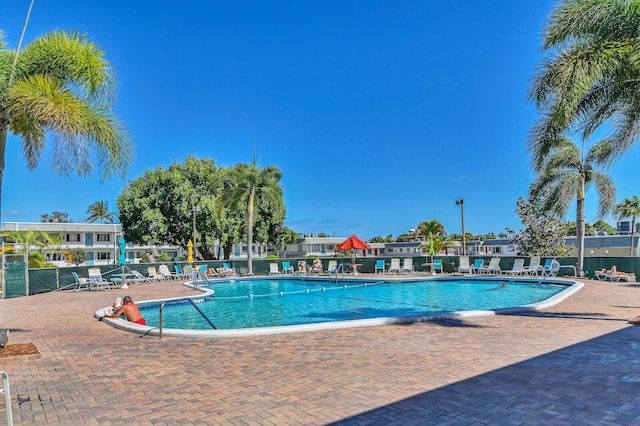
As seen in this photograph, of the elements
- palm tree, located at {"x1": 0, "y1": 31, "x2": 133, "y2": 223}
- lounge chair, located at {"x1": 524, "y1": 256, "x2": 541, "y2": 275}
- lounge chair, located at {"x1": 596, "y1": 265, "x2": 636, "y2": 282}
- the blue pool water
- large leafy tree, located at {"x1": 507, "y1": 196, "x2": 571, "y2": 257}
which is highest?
palm tree, located at {"x1": 0, "y1": 31, "x2": 133, "y2": 223}

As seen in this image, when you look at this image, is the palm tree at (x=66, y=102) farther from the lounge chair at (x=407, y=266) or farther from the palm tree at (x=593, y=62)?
the lounge chair at (x=407, y=266)

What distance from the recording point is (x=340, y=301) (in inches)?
661

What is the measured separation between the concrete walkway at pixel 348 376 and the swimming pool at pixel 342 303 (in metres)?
1.32

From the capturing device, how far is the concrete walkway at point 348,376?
4.50 metres

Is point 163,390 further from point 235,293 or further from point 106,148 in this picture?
point 235,293

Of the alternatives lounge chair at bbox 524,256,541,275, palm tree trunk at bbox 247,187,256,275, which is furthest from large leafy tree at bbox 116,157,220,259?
lounge chair at bbox 524,256,541,275

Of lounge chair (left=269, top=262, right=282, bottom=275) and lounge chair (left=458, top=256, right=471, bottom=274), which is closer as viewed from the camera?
lounge chair (left=458, top=256, right=471, bottom=274)

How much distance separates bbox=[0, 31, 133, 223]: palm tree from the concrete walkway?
3326 mm

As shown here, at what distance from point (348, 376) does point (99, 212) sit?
92.8 meters

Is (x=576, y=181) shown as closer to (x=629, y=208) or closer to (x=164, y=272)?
(x=164, y=272)

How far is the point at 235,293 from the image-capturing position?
20312 millimetres

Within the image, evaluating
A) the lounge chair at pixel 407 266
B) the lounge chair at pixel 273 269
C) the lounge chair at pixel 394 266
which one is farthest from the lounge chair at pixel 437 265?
the lounge chair at pixel 273 269

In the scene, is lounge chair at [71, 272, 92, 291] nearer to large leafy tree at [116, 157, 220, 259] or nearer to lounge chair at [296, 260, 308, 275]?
lounge chair at [296, 260, 308, 275]

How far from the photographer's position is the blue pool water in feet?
43.5
